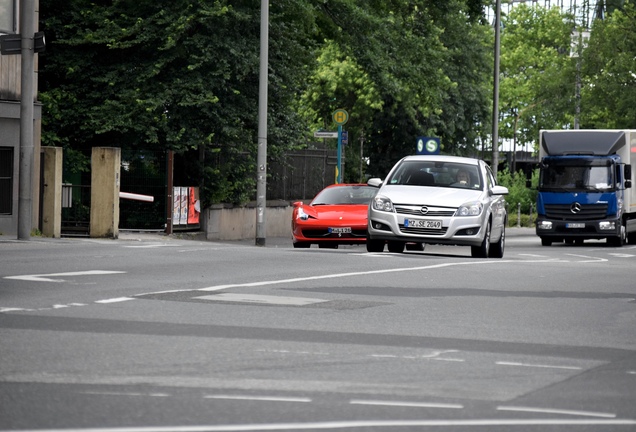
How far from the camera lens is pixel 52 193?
90.2ft

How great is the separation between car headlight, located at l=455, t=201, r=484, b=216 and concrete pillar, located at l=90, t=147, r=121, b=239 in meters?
7.84

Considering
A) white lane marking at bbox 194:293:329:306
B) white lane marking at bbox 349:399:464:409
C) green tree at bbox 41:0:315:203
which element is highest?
green tree at bbox 41:0:315:203

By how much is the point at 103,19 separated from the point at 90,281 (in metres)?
18.5

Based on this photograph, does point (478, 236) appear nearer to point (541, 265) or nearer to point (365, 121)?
point (541, 265)

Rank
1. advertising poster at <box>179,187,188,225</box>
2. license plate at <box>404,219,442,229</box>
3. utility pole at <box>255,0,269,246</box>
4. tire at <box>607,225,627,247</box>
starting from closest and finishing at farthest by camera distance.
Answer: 1. license plate at <box>404,219,442,229</box>
2. utility pole at <box>255,0,269,246</box>
3. advertising poster at <box>179,187,188,225</box>
4. tire at <box>607,225,627,247</box>

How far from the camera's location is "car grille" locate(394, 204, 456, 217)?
23.1 meters

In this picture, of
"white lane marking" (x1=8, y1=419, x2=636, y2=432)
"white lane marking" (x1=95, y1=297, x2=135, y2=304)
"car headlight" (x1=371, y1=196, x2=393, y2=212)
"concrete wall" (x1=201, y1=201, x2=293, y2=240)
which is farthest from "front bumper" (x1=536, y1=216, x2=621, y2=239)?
"white lane marking" (x1=8, y1=419, x2=636, y2=432)

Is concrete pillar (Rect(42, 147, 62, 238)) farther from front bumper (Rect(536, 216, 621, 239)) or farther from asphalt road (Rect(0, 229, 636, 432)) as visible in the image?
front bumper (Rect(536, 216, 621, 239))

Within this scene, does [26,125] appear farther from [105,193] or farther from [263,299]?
[263,299]

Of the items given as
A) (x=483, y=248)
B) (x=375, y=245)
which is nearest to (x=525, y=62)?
(x=483, y=248)

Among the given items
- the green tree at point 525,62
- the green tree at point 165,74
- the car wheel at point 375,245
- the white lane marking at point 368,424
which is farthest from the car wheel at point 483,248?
the green tree at point 525,62

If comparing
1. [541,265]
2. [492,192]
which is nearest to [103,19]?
[492,192]

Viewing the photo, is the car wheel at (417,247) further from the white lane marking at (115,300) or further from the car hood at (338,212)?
the white lane marking at (115,300)

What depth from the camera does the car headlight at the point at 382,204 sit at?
23.3m
